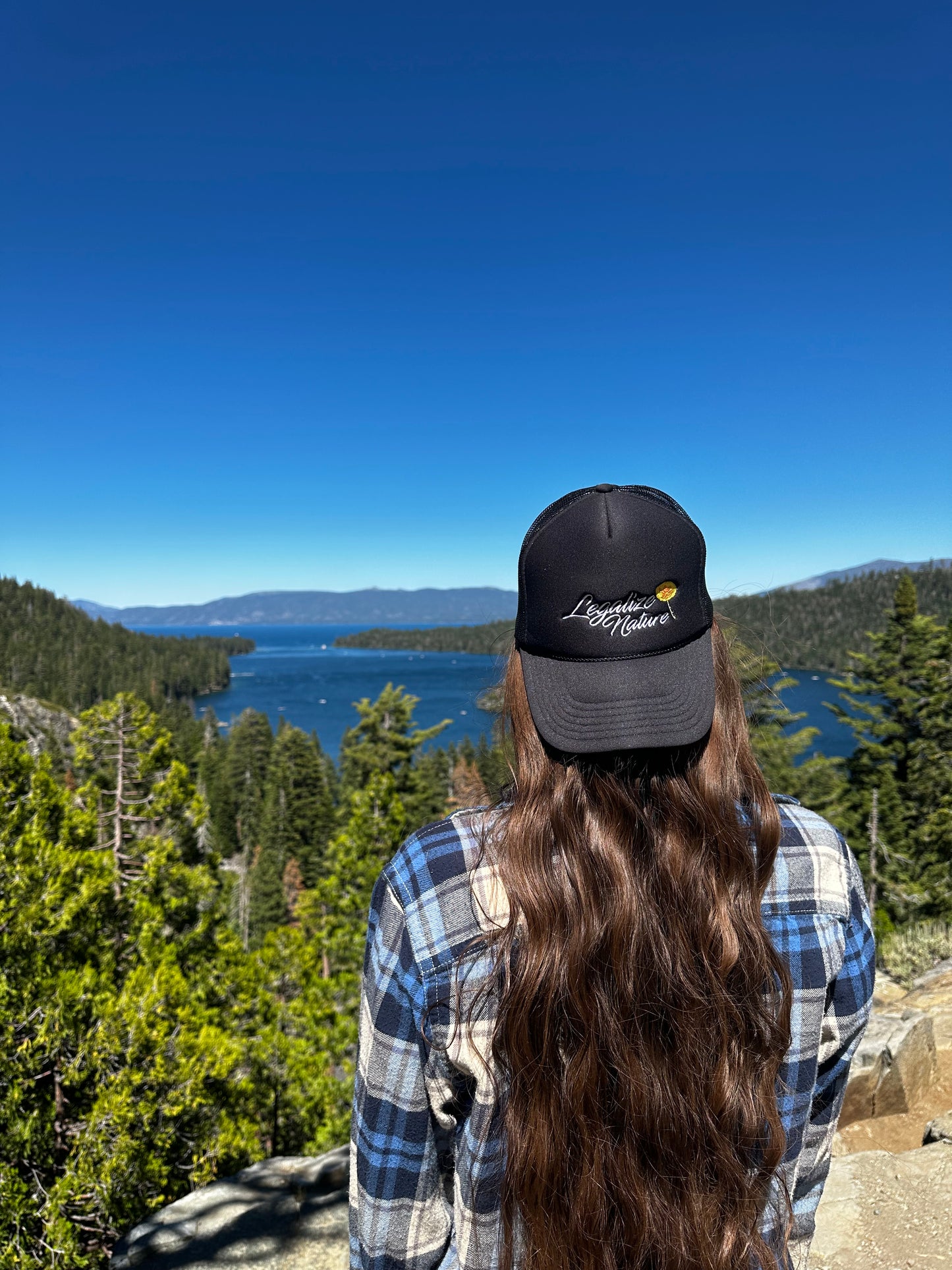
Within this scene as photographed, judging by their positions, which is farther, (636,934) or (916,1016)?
(916,1016)

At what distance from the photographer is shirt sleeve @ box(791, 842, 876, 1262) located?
4.27ft

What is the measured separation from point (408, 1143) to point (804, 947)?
828mm

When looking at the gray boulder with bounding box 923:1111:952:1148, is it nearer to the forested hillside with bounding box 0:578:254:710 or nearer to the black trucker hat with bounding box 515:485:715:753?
the black trucker hat with bounding box 515:485:715:753

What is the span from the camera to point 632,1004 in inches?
45.8

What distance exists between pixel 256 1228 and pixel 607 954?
493 centimetres

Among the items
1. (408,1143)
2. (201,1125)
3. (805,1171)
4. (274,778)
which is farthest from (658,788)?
(274,778)

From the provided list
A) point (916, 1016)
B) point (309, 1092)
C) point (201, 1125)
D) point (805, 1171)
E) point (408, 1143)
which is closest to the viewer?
point (408, 1143)

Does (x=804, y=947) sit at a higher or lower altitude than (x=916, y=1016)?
higher

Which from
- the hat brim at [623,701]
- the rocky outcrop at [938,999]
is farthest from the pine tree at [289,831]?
the hat brim at [623,701]

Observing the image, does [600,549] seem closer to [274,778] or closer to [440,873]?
[440,873]

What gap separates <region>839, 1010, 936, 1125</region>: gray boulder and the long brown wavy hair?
520 centimetres

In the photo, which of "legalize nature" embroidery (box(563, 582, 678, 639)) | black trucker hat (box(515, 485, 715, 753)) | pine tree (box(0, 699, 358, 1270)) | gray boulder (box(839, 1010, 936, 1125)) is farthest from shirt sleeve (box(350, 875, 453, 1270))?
pine tree (box(0, 699, 358, 1270))

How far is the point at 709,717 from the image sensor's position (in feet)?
3.96

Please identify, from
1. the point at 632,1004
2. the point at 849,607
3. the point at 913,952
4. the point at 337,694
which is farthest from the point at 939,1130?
the point at 849,607
